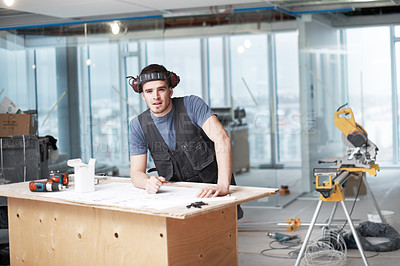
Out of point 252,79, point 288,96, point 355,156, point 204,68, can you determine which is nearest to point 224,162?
point 355,156

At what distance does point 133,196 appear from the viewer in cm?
308

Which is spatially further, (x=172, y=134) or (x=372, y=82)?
(x=372, y=82)

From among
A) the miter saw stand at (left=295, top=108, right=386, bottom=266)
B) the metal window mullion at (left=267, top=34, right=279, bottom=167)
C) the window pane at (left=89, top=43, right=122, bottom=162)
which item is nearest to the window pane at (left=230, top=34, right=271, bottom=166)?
the metal window mullion at (left=267, top=34, right=279, bottom=167)

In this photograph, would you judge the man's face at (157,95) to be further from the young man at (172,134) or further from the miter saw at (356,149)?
the miter saw at (356,149)

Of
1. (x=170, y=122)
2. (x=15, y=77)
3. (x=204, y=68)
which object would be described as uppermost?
(x=204, y=68)

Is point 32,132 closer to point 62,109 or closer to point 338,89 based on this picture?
point 62,109

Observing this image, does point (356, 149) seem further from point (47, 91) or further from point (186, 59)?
point (186, 59)

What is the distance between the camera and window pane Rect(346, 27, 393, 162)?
7000 millimetres

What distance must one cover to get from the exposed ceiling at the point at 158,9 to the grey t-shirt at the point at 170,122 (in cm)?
250

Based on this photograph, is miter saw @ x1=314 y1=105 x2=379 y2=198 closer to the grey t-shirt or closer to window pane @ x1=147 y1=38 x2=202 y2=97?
the grey t-shirt

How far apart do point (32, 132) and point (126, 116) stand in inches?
66.8

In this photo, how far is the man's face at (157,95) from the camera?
353cm

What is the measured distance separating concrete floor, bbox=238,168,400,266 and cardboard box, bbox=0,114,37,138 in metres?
2.47

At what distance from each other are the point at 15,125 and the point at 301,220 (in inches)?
129
